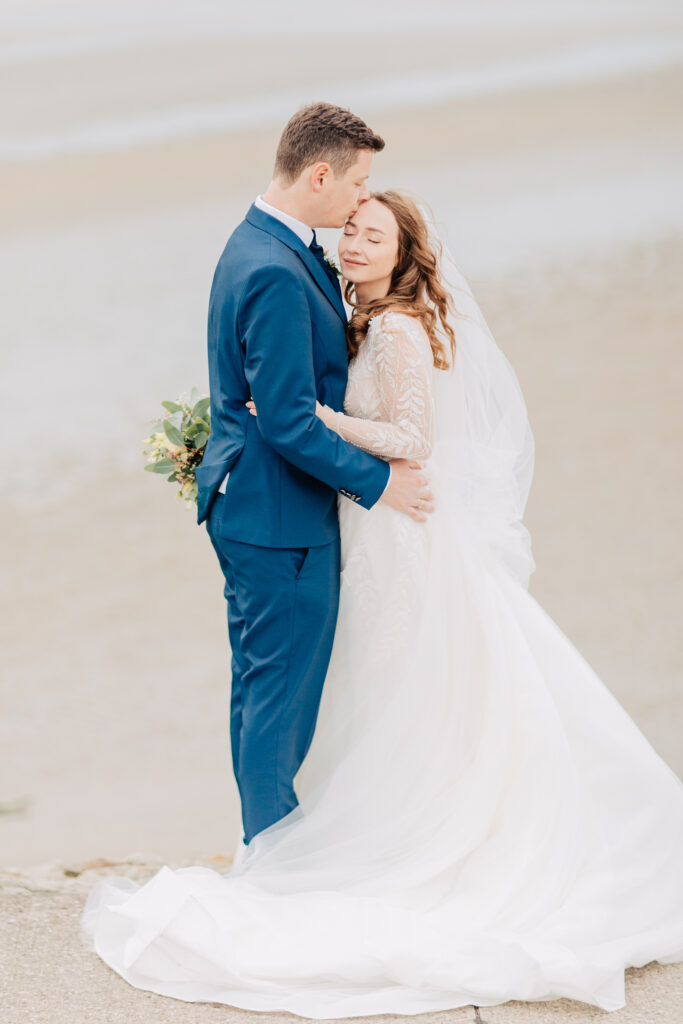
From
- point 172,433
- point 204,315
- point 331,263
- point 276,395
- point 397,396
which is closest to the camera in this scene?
point 276,395

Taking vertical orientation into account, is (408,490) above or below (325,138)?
below

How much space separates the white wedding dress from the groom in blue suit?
0.07m

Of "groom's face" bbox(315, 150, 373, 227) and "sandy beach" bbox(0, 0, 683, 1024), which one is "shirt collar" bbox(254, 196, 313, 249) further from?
"sandy beach" bbox(0, 0, 683, 1024)

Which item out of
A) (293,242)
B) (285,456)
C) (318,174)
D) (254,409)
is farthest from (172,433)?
(318,174)

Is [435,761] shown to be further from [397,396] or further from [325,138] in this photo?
[325,138]

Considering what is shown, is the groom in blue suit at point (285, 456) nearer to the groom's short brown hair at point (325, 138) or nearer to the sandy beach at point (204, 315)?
the groom's short brown hair at point (325, 138)

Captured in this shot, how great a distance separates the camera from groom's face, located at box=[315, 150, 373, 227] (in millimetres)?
2105

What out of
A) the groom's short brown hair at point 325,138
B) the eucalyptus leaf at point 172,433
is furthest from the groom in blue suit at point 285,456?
the eucalyptus leaf at point 172,433

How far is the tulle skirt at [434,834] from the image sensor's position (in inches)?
78.2

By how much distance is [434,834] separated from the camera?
7.18 ft

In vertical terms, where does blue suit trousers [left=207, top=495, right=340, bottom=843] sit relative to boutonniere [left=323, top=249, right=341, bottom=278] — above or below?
below

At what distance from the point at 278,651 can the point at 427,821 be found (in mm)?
433

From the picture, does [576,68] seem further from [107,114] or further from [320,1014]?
[320,1014]

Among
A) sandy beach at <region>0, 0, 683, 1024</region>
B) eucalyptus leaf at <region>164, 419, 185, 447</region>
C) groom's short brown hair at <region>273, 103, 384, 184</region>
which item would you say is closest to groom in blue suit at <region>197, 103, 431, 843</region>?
groom's short brown hair at <region>273, 103, 384, 184</region>
